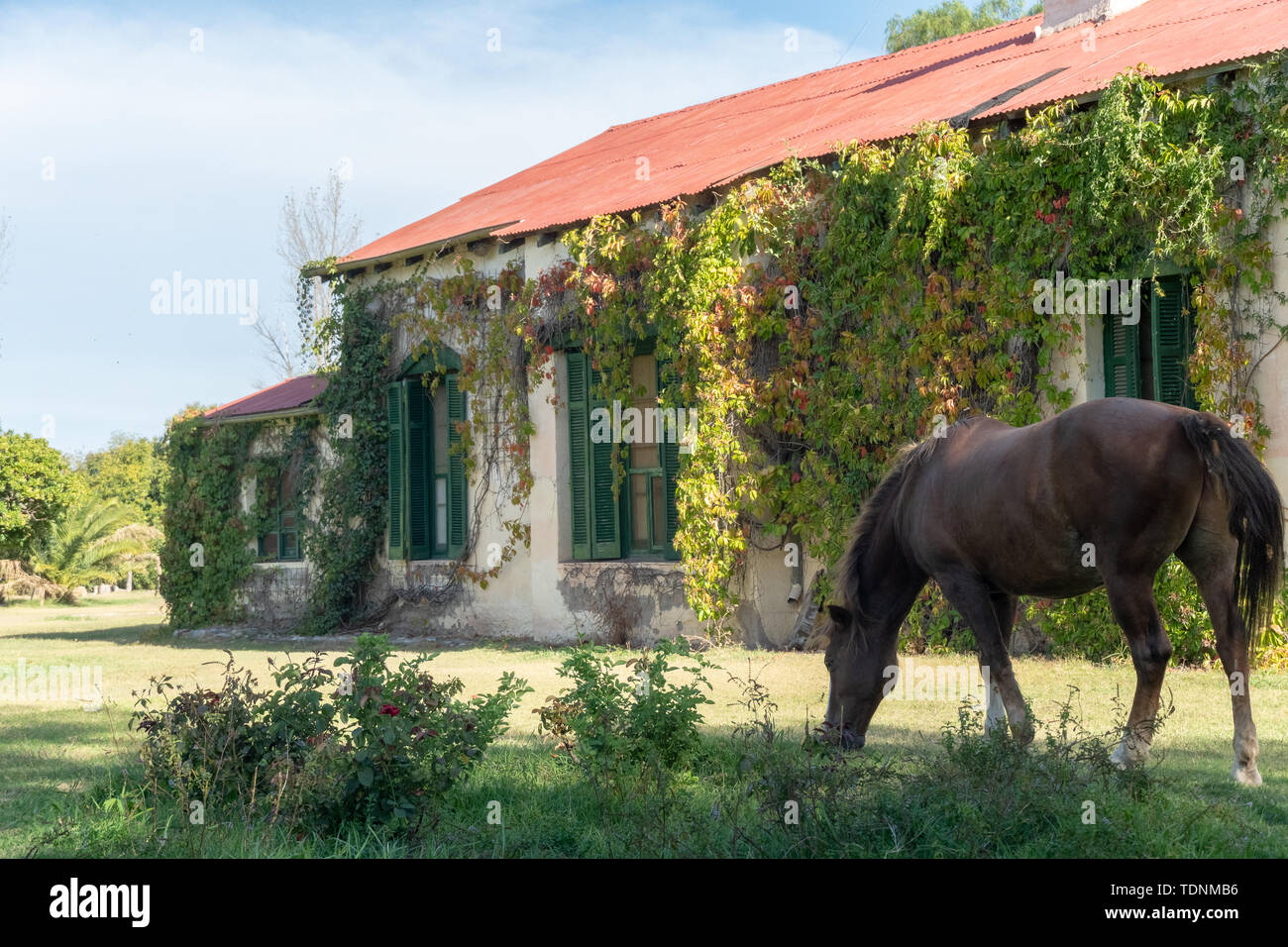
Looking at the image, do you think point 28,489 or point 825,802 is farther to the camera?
point 28,489

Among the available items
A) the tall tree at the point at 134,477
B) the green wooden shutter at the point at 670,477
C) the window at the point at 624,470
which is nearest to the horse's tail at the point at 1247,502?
the green wooden shutter at the point at 670,477

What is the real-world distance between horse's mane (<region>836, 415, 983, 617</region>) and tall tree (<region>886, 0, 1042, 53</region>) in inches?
1011

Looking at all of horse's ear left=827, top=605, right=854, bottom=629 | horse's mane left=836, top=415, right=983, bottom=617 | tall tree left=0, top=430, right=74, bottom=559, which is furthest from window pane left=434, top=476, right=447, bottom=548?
tall tree left=0, top=430, right=74, bottom=559

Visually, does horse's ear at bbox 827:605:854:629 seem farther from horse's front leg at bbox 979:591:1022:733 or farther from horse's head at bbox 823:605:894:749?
horse's front leg at bbox 979:591:1022:733

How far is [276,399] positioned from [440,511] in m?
5.08

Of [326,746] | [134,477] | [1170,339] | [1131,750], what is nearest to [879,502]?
[1131,750]

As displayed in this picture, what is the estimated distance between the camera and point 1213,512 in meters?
5.68

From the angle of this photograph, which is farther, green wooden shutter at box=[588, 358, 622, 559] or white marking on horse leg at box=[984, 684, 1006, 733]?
green wooden shutter at box=[588, 358, 622, 559]

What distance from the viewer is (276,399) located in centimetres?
2016

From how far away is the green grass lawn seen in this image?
4.30m

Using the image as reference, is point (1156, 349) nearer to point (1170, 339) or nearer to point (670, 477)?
point (1170, 339)
